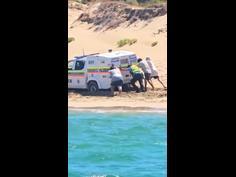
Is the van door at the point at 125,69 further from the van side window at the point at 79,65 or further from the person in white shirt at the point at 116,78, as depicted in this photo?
the van side window at the point at 79,65

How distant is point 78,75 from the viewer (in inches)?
634

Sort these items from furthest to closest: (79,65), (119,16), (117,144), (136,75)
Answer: (119,16) → (79,65) → (136,75) → (117,144)

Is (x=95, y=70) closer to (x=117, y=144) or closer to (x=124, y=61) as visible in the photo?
(x=124, y=61)

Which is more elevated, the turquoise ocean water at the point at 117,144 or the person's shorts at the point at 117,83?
the person's shorts at the point at 117,83

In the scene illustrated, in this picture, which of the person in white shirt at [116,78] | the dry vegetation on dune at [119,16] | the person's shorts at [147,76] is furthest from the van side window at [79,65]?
the dry vegetation on dune at [119,16]

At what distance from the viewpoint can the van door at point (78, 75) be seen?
1619cm

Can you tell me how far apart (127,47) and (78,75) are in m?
2.15

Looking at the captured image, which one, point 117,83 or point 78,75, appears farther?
point 117,83

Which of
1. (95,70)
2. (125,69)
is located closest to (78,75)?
(95,70)
